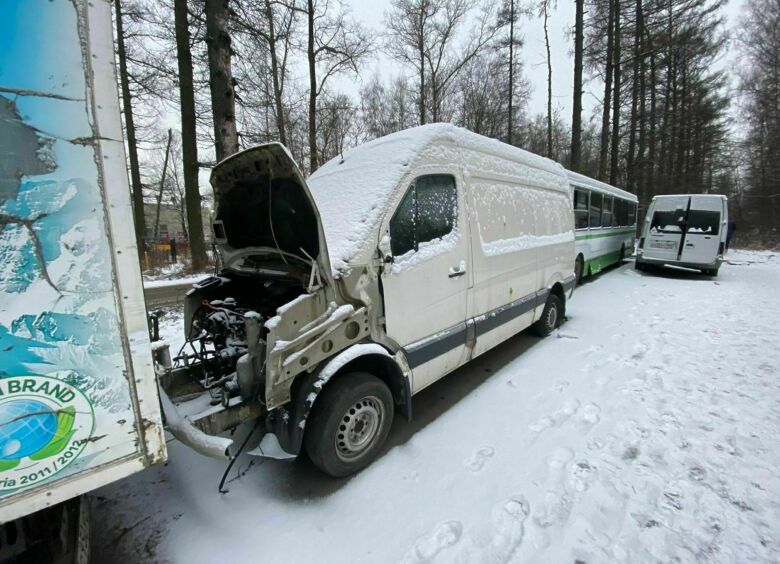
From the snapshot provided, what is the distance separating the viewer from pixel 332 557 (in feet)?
6.93

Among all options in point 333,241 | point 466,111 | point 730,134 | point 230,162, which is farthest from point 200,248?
point 730,134

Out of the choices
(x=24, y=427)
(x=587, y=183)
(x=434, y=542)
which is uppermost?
(x=587, y=183)

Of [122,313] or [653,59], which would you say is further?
[653,59]

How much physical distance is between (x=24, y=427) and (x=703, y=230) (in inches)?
601

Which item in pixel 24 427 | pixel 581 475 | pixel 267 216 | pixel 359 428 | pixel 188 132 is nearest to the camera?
pixel 24 427

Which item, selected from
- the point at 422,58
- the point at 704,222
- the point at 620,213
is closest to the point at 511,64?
the point at 422,58

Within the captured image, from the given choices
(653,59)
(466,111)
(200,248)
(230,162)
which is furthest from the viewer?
(466,111)

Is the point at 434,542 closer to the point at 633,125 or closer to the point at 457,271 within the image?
the point at 457,271

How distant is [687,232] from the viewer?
1155 cm

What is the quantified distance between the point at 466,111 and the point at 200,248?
1877 cm

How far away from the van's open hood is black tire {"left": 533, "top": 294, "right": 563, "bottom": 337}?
4.26 metres

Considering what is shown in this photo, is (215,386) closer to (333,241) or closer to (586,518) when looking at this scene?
(333,241)

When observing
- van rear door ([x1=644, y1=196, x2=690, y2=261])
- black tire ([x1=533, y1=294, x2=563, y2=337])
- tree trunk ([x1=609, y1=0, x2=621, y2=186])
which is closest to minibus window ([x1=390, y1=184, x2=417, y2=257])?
black tire ([x1=533, y1=294, x2=563, y2=337])

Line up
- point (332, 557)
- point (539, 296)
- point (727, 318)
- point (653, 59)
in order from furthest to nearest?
point (653, 59), point (727, 318), point (539, 296), point (332, 557)
